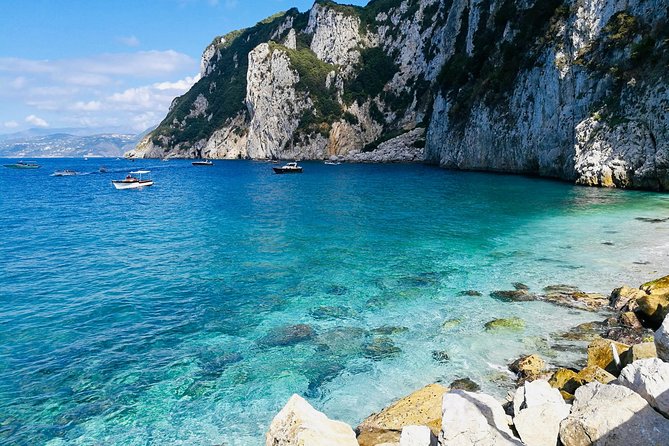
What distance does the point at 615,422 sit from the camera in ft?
20.6

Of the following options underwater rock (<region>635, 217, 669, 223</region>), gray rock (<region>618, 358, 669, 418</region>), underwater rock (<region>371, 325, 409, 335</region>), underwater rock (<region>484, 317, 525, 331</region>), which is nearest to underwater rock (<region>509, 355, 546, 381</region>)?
underwater rock (<region>484, 317, 525, 331</region>)

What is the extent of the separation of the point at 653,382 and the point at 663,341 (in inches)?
50.0

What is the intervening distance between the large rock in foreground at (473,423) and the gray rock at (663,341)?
9.93 ft

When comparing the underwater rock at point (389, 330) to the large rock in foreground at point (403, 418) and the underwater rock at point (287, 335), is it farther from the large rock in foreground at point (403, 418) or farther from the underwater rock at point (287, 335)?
the large rock in foreground at point (403, 418)

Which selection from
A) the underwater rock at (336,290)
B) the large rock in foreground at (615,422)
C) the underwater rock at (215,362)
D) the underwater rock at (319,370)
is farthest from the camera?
the underwater rock at (336,290)

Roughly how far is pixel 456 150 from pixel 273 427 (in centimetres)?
8772

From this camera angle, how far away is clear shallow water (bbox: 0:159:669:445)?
1128cm

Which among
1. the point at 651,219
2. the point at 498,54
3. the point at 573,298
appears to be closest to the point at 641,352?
the point at 573,298

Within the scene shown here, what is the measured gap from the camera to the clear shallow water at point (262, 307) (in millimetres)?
11281

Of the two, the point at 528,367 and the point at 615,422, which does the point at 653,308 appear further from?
the point at 615,422

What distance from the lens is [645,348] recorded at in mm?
8750

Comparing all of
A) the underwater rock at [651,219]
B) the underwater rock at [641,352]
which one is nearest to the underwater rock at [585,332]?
the underwater rock at [641,352]

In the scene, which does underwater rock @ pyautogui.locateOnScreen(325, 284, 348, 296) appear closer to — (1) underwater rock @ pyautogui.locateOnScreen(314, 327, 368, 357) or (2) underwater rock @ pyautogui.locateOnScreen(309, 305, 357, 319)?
(2) underwater rock @ pyautogui.locateOnScreen(309, 305, 357, 319)

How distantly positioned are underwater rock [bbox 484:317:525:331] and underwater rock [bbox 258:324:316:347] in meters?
6.20
